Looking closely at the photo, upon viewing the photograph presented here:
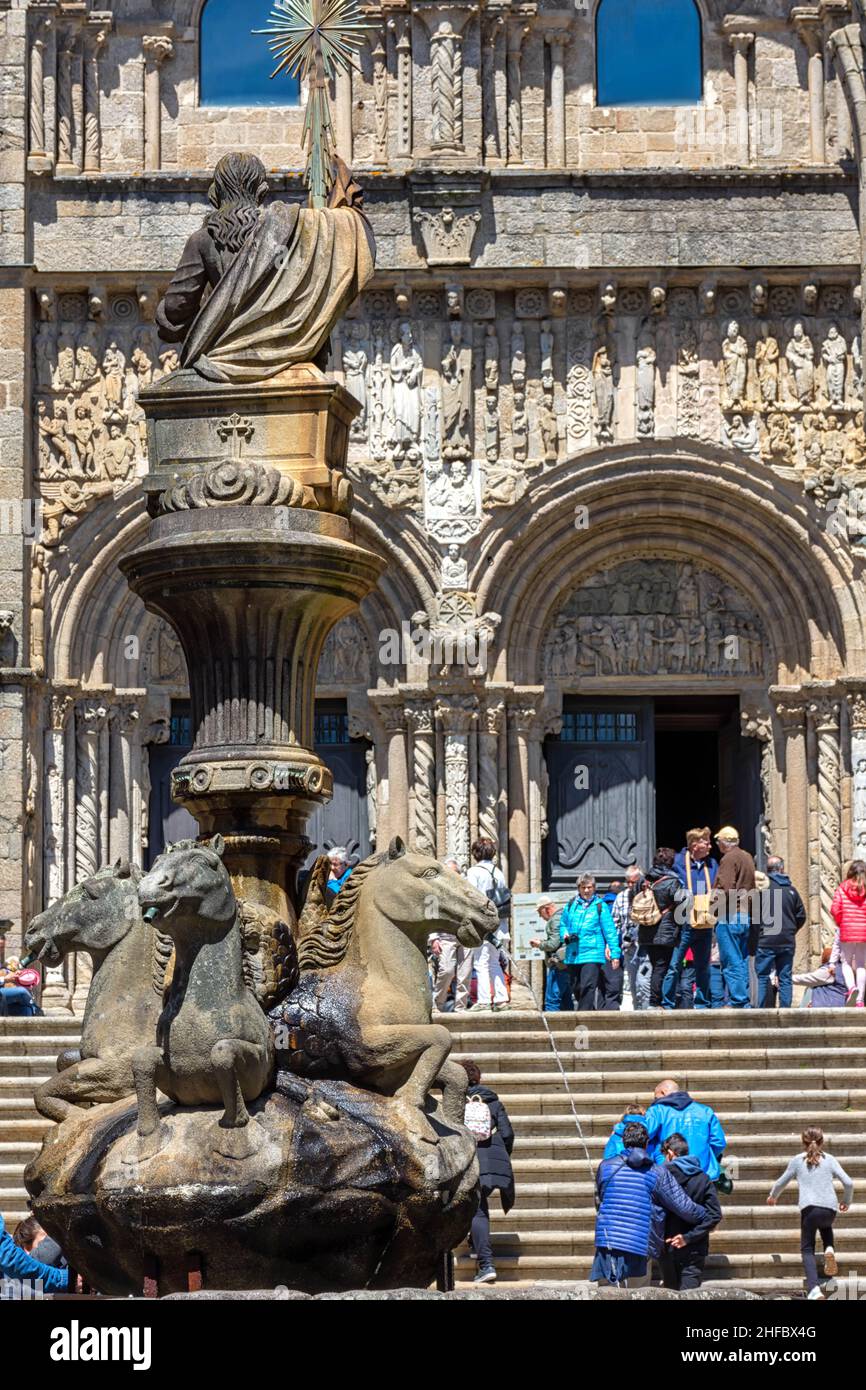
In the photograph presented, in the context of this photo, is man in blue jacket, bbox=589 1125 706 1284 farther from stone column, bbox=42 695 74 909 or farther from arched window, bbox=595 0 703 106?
arched window, bbox=595 0 703 106

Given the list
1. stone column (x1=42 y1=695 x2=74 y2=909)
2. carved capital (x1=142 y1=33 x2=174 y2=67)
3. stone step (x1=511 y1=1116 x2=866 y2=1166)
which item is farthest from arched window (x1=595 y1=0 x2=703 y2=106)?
stone step (x1=511 y1=1116 x2=866 y2=1166)

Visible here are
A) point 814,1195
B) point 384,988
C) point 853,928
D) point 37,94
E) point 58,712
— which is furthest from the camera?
point 37,94

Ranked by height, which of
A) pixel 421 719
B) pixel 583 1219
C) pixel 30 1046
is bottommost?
pixel 583 1219

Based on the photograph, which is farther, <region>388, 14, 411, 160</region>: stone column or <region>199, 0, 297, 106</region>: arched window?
<region>199, 0, 297, 106</region>: arched window

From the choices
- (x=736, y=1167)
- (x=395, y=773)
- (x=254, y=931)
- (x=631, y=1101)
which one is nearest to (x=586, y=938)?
(x=631, y=1101)

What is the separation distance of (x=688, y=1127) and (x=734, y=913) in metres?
5.63

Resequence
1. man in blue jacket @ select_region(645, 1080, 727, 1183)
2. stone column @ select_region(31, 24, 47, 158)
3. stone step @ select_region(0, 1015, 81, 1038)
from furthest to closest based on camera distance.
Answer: stone column @ select_region(31, 24, 47, 158), stone step @ select_region(0, 1015, 81, 1038), man in blue jacket @ select_region(645, 1080, 727, 1183)

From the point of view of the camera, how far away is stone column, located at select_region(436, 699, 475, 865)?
2455 centimetres

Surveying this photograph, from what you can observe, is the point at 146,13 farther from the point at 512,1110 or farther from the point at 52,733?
the point at 512,1110

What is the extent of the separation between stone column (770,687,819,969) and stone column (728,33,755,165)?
224 inches

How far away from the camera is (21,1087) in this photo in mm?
17375

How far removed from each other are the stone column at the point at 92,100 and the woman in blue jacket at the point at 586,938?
1000 cm

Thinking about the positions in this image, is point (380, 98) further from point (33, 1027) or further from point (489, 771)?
point (33, 1027)


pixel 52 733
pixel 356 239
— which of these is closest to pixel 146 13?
pixel 52 733
